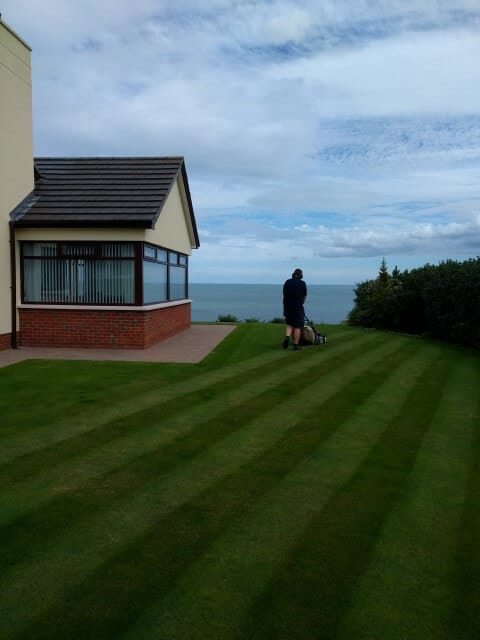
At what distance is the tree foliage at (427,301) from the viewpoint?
675 inches

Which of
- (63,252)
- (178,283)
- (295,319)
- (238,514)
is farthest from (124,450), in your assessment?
(178,283)

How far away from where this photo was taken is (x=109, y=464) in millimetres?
6070

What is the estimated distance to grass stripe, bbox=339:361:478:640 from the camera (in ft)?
11.2

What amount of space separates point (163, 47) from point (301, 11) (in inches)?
161

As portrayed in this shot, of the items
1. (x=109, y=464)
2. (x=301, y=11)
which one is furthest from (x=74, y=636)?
(x=301, y=11)

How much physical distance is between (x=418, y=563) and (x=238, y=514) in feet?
4.94

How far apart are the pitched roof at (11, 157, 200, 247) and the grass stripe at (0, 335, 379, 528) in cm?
688

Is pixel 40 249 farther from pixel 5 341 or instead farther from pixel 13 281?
pixel 5 341

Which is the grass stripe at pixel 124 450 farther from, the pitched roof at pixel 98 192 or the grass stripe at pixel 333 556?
the pitched roof at pixel 98 192

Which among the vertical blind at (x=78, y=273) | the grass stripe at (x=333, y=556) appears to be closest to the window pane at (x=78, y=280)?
the vertical blind at (x=78, y=273)

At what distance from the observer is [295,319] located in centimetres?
1566

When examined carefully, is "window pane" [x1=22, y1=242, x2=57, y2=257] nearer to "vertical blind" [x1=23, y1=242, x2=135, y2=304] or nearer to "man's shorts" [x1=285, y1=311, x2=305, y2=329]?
"vertical blind" [x1=23, y1=242, x2=135, y2=304]

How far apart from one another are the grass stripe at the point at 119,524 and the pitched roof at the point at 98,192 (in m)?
9.07

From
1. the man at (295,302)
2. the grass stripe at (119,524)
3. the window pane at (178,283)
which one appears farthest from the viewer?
the window pane at (178,283)
